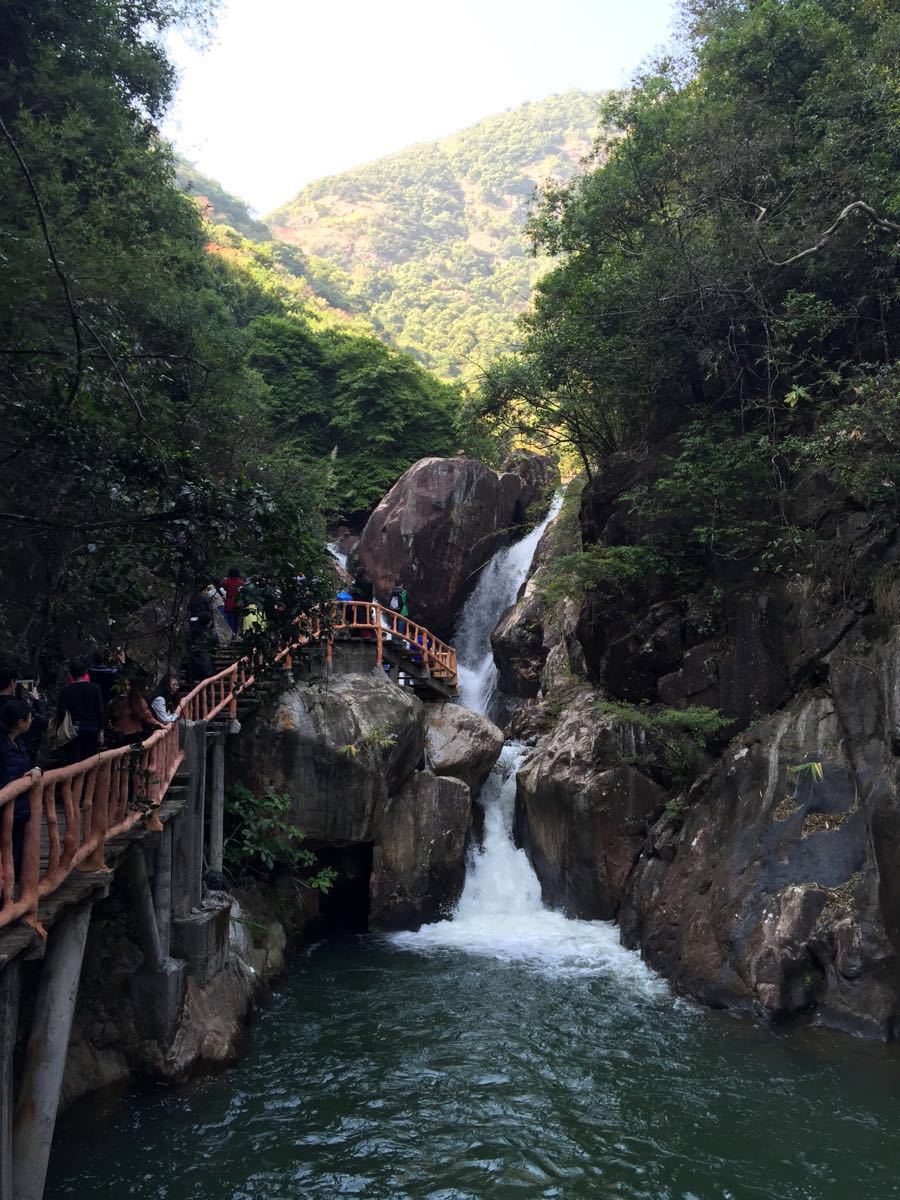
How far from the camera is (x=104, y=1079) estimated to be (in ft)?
29.7

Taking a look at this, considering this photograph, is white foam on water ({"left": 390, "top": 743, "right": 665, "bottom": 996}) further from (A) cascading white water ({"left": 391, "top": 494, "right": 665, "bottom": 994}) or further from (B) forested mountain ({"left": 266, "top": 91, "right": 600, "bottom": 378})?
(B) forested mountain ({"left": 266, "top": 91, "right": 600, "bottom": 378})

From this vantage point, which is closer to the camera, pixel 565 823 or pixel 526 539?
pixel 565 823

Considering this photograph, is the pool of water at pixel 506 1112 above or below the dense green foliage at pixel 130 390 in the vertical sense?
below

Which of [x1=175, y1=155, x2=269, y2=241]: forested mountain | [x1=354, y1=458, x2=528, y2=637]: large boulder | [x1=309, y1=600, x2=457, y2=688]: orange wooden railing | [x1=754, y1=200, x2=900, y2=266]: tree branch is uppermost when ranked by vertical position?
[x1=175, y1=155, x2=269, y2=241]: forested mountain

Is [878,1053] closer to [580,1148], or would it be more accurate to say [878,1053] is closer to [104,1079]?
[580,1148]

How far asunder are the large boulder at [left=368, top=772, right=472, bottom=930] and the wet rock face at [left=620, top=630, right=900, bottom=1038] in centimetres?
347

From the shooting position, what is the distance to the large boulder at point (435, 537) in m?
26.0

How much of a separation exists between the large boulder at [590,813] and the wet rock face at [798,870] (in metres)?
0.81

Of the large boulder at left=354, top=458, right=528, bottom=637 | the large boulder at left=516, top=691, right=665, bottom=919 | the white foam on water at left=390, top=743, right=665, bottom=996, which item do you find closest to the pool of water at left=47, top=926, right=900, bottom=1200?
the white foam on water at left=390, top=743, right=665, bottom=996

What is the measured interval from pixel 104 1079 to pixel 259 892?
4864mm

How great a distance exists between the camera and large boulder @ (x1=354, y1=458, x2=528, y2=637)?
2605cm

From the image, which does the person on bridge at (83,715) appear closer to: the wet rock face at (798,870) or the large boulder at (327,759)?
the large boulder at (327,759)

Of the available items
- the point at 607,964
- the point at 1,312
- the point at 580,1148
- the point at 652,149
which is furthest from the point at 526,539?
the point at 580,1148

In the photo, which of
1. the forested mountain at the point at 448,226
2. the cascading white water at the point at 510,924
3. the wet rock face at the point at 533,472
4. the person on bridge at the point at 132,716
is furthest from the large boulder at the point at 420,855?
the forested mountain at the point at 448,226
